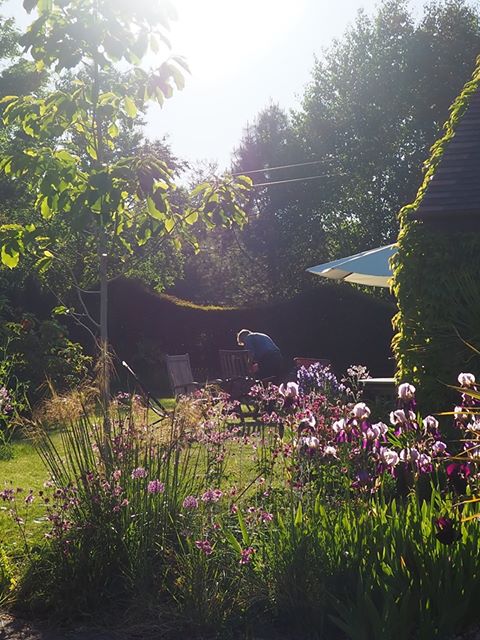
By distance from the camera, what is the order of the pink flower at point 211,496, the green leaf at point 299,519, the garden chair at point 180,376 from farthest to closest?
the garden chair at point 180,376
the pink flower at point 211,496
the green leaf at point 299,519

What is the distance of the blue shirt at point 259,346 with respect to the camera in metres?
12.0

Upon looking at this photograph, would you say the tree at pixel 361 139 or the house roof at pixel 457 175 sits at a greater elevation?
the tree at pixel 361 139

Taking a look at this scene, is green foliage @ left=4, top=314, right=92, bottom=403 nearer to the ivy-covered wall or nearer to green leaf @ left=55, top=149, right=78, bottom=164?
the ivy-covered wall

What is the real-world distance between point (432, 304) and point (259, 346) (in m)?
4.24

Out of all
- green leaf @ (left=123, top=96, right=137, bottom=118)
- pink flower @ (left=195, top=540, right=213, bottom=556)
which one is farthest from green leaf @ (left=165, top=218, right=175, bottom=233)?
pink flower @ (left=195, top=540, right=213, bottom=556)

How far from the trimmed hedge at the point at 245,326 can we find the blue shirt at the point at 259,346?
528 cm

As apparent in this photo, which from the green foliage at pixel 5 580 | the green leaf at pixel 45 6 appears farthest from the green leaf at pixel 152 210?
the green foliage at pixel 5 580

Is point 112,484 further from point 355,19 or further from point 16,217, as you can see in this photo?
point 355,19

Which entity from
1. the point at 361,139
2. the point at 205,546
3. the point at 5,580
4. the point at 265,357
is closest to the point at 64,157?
the point at 5,580

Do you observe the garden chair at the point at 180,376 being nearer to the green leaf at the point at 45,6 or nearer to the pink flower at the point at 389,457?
the green leaf at the point at 45,6

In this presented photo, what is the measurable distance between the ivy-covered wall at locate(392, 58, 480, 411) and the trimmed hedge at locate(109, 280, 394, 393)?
28.7ft

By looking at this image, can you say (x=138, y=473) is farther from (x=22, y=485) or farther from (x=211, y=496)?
(x=22, y=485)

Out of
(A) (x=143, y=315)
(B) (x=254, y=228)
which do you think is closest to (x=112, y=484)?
(A) (x=143, y=315)

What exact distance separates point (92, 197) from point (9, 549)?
202cm
